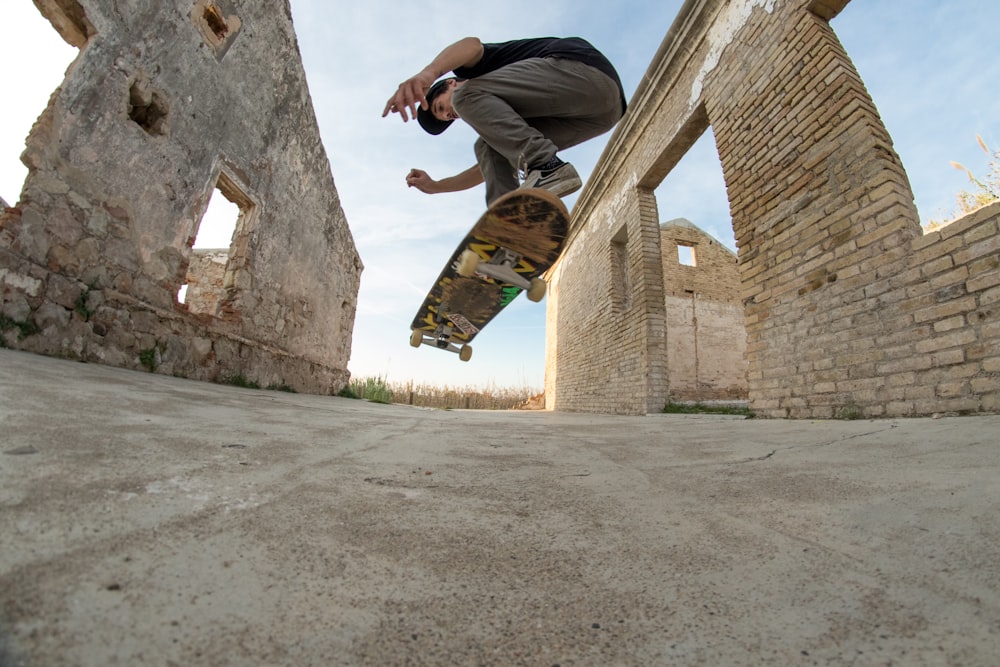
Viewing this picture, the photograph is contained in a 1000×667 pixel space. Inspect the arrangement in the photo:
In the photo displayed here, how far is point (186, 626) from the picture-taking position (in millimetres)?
390

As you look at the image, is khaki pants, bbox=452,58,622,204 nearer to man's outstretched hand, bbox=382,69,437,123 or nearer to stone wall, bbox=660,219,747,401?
man's outstretched hand, bbox=382,69,437,123

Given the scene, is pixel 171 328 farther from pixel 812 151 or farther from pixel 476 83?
pixel 812 151

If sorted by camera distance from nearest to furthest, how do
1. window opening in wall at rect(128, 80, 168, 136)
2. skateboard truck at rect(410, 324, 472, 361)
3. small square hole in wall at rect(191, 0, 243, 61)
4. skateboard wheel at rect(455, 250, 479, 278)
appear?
skateboard wheel at rect(455, 250, 479, 278), window opening in wall at rect(128, 80, 168, 136), small square hole in wall at rect(191, 0, 243, 61), skateboard truck at rect(410, 324, 472, 361)

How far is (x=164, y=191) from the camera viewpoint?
313cm

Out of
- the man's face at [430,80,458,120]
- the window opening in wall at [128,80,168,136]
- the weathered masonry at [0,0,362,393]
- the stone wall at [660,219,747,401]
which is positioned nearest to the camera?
the weathered masonry at [0,0,362,393]

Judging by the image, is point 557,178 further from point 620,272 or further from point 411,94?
point 620,272

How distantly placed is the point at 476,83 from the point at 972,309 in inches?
116

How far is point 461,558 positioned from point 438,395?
12846 millimetres

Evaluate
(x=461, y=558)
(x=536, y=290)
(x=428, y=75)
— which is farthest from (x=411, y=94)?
(x=461, y=558)

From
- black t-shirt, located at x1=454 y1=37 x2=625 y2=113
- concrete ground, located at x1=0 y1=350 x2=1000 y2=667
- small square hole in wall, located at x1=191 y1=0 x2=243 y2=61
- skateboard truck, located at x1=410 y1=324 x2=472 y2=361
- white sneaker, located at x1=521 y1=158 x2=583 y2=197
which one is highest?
small square hole in wall, located at x1=191 y1=0 x2=243 y2=61

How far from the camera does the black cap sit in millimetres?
2588

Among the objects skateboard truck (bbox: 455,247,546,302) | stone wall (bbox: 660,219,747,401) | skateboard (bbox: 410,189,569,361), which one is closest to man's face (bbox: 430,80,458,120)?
skateboard (bbox: 410,189,569,361)

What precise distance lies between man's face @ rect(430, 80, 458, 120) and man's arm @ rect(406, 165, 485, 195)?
74 centimetres

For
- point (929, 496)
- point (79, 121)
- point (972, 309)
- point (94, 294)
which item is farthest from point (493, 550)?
point (79, 121)
